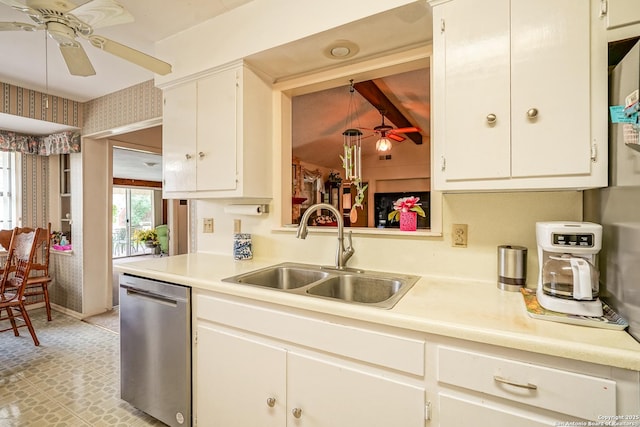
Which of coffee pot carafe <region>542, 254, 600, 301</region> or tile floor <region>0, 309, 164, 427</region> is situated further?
tile floor <region>0, 309, 164, 427</region>

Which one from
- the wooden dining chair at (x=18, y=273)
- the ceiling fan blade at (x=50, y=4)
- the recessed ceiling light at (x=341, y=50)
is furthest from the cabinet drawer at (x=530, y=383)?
the wooden dining chair at (x=18, y=273)

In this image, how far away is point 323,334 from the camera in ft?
3.67

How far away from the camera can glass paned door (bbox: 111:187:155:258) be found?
8067 millimetres

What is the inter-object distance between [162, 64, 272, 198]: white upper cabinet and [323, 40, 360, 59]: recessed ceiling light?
19.5 inches

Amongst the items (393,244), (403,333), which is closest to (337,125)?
(393,244)

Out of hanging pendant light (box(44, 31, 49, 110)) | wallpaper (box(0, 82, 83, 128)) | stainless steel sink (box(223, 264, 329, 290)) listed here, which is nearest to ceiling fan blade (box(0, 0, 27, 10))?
hanging pendant light (box(44, 31, 49, 110))

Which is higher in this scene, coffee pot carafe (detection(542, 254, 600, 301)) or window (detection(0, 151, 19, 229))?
window (detection(0, 151, 19, 229))

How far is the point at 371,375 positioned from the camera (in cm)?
103

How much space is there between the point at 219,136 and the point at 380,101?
1924mm

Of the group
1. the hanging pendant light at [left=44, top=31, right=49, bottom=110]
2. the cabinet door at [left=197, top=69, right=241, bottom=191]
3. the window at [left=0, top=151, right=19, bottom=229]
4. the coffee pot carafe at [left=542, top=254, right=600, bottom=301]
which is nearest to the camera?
the coffee pot carafe at [left=542, top=254, right=600, bottom=301]

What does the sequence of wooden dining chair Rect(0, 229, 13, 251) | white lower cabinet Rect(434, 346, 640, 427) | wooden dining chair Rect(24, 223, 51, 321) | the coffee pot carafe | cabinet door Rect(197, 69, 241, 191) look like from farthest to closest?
wooden dining chair Rect(0, 229, 13, 251), wooden dining chair Rect(24, 223, 51, 321), cabinet door Rect(197, 69, 241, 191), the coffee pot carafe, white lower cabinet Rect(434, 346, 640, 427)

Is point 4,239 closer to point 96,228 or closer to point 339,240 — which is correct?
point 96,228

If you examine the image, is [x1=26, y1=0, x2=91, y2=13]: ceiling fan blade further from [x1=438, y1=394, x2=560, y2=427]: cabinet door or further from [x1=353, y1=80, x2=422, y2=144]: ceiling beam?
[x1=438, y1=394, x2=560, y2=427]: cabinet door

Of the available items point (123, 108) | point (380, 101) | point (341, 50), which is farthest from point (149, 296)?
point (380, 101)
